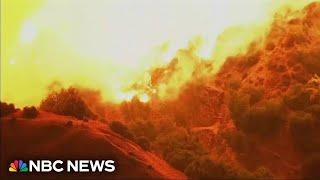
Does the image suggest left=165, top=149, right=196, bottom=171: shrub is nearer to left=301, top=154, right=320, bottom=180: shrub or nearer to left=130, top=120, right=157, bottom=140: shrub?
left=130, top=120, right=157, bottom=140: shrub

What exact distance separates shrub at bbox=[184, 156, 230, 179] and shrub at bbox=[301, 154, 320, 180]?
12.0 feet

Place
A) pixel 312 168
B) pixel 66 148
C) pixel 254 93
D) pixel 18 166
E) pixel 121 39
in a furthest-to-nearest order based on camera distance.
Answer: pixel 121 39 → pixel 254 93 → pixel 312 168 → pixel 66 148 → pixel 18 166

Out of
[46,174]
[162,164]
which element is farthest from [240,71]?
[46,174]

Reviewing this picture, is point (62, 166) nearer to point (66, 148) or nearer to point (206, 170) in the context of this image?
point (66, 148)

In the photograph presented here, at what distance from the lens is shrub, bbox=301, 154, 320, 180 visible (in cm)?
1978

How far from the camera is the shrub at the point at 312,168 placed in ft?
64.9

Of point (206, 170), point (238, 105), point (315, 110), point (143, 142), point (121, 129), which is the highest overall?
point (238, 105)

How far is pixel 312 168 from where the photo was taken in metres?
19.9

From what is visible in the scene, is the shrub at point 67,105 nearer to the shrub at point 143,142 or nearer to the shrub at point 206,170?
the shrub at point 143,142

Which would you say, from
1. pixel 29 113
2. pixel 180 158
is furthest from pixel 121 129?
pixel 29 113

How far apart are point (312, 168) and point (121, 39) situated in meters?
11.0

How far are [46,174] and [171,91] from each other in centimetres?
941

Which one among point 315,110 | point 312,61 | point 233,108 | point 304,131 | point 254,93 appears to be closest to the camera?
point 304,131

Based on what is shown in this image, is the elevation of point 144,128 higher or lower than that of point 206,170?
higher
